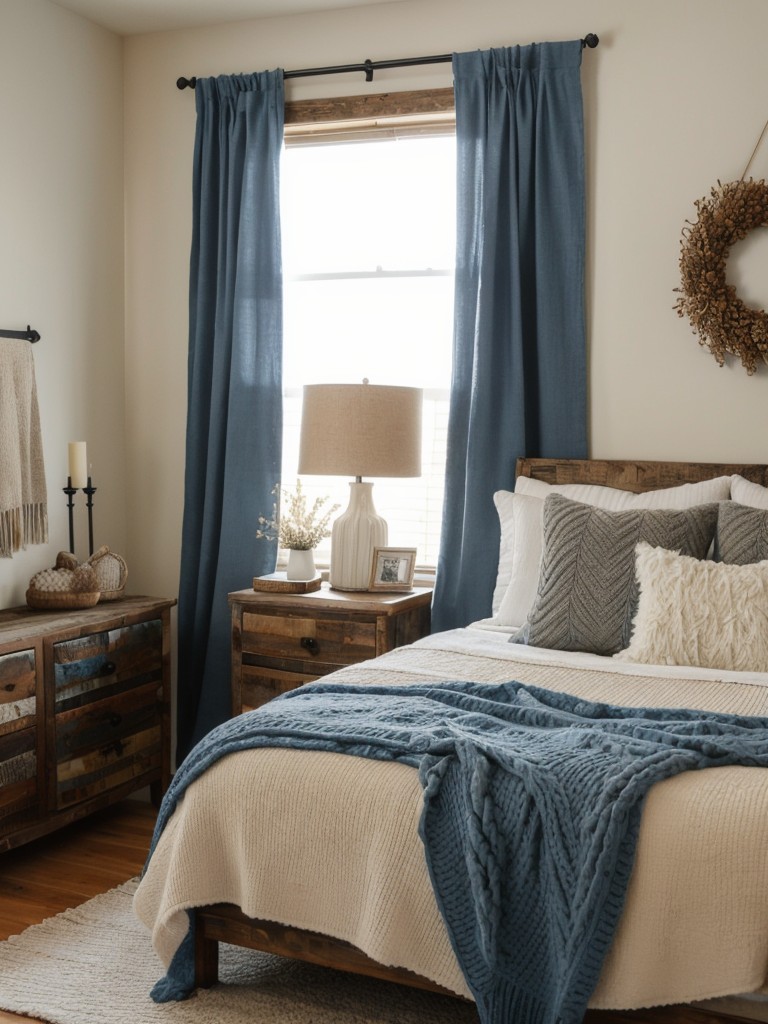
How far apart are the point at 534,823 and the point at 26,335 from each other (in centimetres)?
257

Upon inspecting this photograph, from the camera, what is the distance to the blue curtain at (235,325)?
3.89 meters

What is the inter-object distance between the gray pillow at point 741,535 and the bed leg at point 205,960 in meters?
1.58

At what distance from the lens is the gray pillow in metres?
2.79

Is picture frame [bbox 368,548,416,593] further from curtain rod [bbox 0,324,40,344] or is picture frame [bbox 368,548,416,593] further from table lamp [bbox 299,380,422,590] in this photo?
curtain rod [bbox 0,324,40,344]

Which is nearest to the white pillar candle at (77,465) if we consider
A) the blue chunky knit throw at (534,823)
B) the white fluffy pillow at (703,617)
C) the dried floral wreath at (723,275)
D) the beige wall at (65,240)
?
the beige wall at (65,240)

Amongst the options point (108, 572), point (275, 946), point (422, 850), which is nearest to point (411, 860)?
point (422, 850)

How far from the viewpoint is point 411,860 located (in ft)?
6.20

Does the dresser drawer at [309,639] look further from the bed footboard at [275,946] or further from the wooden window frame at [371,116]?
the wooden window frame at [371,116]

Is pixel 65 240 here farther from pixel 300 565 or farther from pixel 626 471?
pixel 626 471

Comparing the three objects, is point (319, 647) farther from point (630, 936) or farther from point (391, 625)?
point (630, 936)

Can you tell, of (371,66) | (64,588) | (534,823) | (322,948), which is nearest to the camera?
(534,823)

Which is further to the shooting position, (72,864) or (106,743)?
(106,743)

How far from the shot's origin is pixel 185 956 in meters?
2.29

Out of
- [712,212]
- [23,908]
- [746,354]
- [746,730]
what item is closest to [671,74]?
[712,212]
